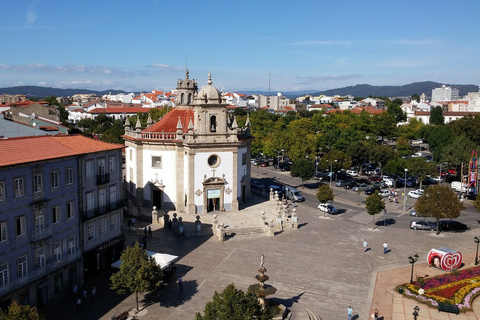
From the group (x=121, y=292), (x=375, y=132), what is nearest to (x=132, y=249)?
(x=121, y=292)

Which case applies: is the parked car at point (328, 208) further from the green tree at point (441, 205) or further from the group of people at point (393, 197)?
the green tree at point (441, 205)

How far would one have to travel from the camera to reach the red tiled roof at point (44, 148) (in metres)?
23.4

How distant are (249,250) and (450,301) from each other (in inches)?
604

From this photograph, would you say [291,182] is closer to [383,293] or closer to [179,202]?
[179,202]

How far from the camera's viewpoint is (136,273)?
24.0 m

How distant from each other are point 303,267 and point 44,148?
1978cm

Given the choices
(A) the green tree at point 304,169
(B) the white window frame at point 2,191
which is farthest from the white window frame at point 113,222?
(A) the green tree at point 304,169

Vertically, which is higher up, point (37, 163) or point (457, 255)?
point (37, 163)

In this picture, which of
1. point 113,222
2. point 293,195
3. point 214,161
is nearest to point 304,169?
point 293,195

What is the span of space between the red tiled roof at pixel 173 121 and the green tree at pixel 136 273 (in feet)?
81.5

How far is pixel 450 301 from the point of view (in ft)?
→ 86.9

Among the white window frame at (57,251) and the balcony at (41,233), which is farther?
the white window frame at (57,251)

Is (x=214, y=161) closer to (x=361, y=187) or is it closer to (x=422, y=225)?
(x=422, y=225)

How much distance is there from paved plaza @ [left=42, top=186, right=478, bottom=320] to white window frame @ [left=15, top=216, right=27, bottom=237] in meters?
5.05
